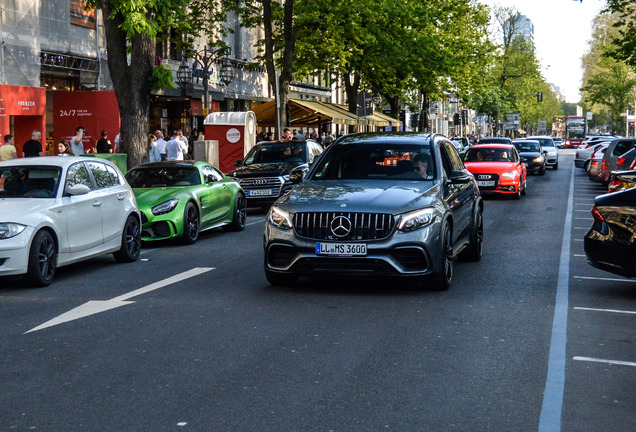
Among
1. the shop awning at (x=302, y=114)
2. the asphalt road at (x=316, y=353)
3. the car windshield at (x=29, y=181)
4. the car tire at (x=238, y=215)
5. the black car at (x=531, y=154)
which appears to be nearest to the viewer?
the asphalt road at (x=316, y=353)

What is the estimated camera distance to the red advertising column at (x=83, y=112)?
2723cm

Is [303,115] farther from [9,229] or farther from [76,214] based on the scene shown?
[9,229]

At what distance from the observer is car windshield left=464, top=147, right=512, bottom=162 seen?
27.2 m

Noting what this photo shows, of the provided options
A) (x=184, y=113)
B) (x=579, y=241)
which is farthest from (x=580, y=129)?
(x=579, y=241)

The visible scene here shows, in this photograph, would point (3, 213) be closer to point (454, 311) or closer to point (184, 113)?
point (454, 311)

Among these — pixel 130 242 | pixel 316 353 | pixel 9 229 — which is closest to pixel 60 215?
pixel 9 229

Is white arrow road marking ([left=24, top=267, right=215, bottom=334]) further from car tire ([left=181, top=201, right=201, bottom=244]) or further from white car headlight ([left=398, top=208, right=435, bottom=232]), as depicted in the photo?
car tire ([left=181, top=201, right=201, bottom=244])

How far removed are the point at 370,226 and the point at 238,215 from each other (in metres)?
8.50

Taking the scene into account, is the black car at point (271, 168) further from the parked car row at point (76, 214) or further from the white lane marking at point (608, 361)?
the white lane marking at point (608, 361)

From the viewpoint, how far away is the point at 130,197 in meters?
13.1

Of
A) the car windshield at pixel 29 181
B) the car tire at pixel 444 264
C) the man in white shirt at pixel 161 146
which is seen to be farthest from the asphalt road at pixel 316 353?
the man in white shirt at pixel 161 146

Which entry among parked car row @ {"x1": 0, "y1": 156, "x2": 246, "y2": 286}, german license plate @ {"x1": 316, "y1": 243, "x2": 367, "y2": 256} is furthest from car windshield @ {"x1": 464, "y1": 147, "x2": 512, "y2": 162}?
german license plate @ {"x1": 316, "y1": 243, "x2": 367, "y2": 256}

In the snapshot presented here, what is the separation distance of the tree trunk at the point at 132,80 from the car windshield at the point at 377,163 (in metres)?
10.3

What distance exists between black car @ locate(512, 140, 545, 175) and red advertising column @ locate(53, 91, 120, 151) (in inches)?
816
